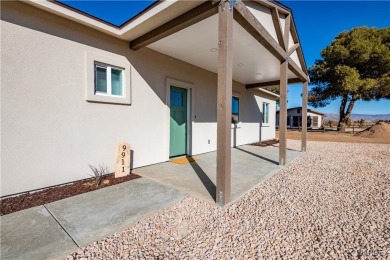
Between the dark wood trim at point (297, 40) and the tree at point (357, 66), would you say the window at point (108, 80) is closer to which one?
the dark wood trim at point (297, 40)

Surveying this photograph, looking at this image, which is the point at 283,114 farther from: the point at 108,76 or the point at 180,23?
the point at 108,76

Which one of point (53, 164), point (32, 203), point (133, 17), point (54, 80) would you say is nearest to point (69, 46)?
point (54, 80)

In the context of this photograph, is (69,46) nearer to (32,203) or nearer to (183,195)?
(32,203)

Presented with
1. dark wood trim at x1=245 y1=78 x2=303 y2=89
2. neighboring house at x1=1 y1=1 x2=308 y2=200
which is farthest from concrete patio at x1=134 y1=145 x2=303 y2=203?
dark wood trim at x1=245 y1=78 x2=303 y2=89

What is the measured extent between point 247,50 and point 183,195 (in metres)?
4.17

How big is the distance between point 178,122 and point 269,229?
4.17 m

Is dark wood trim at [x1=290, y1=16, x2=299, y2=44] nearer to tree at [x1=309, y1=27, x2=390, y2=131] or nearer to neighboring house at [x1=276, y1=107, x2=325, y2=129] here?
tree at [x1=309, y1=27, x2=390, y2=131]

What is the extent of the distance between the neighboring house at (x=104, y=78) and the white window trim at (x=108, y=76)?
0.8 inches

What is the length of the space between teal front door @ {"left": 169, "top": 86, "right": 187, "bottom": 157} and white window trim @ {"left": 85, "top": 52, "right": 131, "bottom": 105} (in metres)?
1.56

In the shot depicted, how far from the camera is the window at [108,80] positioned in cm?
396

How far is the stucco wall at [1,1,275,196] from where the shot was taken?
113 inches

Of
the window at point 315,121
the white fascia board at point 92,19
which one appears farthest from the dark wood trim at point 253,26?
the window at point 315,121

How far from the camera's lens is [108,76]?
13.5 feet

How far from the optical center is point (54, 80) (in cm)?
328
